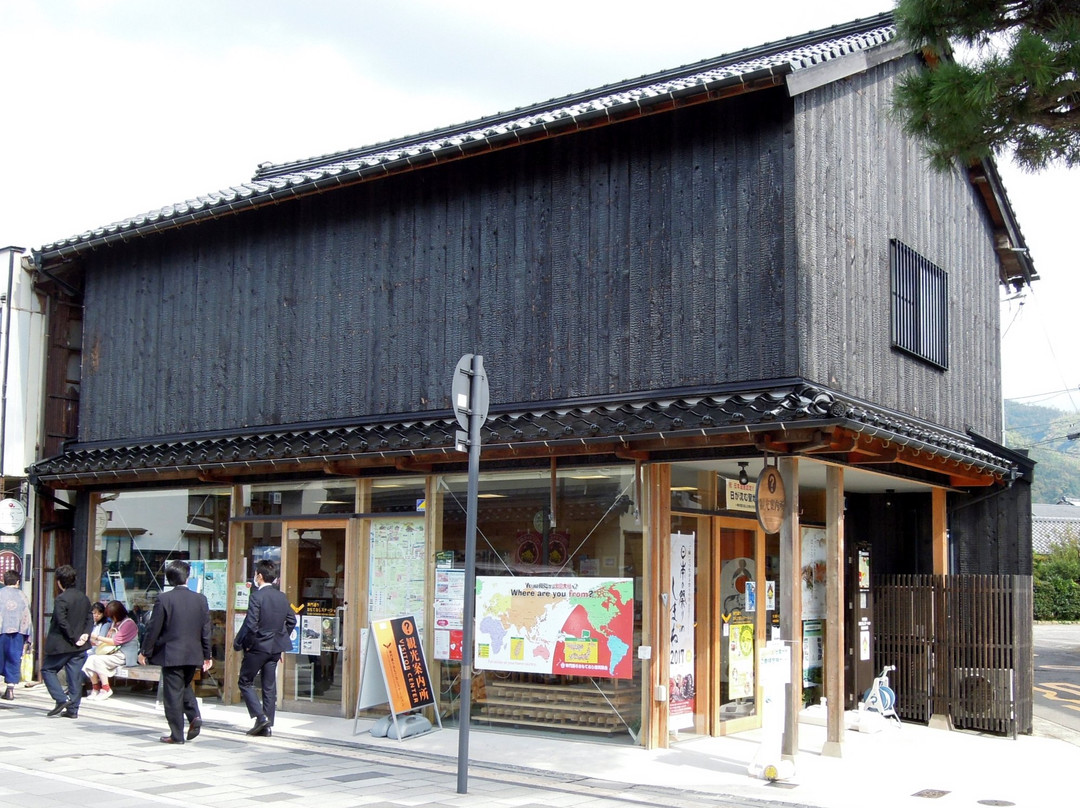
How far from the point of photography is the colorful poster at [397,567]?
41.2 feet

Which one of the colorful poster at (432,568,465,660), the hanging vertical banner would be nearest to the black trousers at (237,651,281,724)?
the colorful poster at (432,568,465,660)

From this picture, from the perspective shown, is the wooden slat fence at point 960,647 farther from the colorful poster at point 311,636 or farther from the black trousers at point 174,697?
the black trousers at point 174,697

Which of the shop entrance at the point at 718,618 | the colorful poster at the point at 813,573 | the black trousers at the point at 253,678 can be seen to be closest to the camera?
the black trousers at the point at 253,678

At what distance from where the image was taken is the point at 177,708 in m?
10.6

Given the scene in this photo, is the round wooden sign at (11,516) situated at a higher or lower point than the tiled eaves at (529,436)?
lower

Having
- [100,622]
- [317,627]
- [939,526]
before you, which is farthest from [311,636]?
[939,526]

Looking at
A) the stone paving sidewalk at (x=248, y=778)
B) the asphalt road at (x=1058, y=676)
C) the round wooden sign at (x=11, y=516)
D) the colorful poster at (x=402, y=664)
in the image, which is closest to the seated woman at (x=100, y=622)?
the round wooden sign at (x=11, y=516)

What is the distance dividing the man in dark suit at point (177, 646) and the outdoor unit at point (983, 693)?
27.8 feet

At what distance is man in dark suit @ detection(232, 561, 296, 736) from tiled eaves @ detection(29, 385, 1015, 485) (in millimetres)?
1677

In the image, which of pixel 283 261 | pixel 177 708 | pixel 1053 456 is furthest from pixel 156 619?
pixel 1053 456

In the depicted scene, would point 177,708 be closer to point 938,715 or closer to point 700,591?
point 700,591

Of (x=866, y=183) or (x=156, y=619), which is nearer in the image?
(x=156, y=619)

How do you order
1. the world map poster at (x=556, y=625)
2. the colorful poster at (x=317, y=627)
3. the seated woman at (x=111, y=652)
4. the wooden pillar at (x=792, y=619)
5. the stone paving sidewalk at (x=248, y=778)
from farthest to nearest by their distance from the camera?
the seated woman at (x=111, y=652) → the colorful poster at (x=317, y=627) → the world map poster at (x=556, y=625) → the wooden pillar at (x=792, y=619) → the stone paving sidewalk at (x=248, y=778)

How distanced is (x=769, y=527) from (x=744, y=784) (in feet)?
7.16
